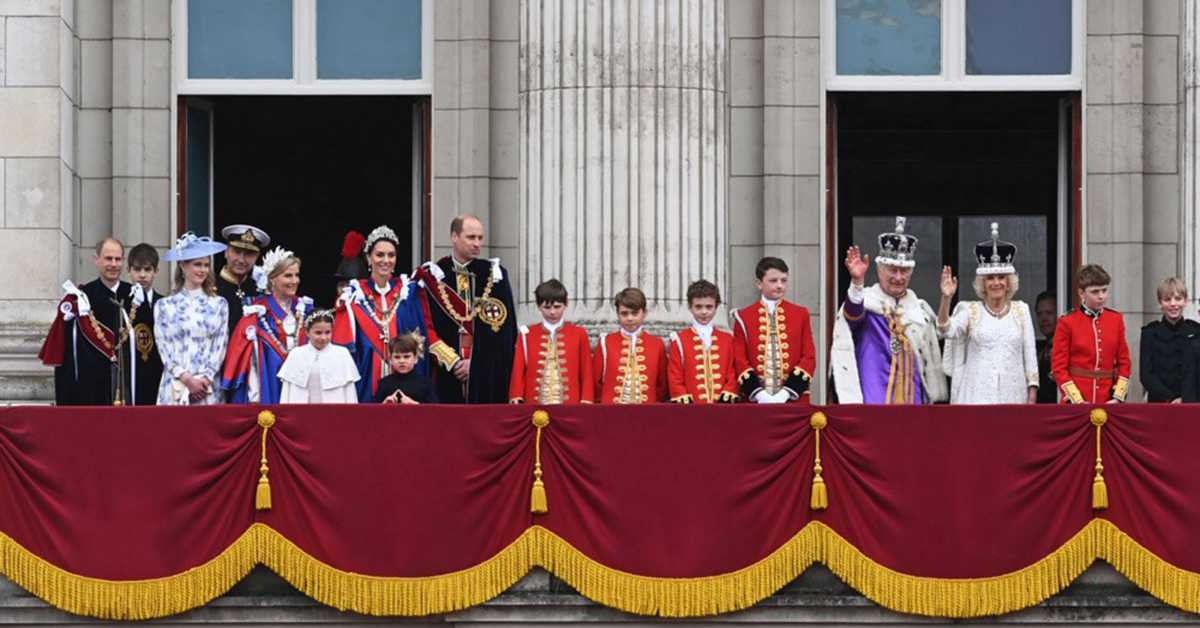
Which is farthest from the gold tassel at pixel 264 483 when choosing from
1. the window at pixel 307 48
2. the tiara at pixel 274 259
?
the window at pixel 307 48

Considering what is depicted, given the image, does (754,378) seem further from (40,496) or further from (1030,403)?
(40,496)

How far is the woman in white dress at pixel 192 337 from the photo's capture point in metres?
22.6

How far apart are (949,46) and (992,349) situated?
4575 millimetres

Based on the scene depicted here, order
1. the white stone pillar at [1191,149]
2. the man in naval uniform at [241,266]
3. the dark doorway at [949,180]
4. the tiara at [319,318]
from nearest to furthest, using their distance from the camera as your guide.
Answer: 1. the tiara at [319,318]
2. the man in naval uniform at [241,266]
3. the white stone pillar at [1191,149]
4. the dark doorway at [949,180]

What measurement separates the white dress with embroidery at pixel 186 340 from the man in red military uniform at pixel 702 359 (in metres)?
3.47

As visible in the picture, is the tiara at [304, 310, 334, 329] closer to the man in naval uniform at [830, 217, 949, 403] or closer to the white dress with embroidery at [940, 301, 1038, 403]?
the man in naval uniform at [830, 217, 949, 403]

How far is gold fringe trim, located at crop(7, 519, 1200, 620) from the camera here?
21406 millimetres

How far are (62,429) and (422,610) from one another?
2937mm

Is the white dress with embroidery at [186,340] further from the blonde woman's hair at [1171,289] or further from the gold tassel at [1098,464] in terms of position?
the blonde woman's hair at [1171,289]

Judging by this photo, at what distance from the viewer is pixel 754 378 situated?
2297 cm

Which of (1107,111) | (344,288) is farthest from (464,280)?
(1107,111)

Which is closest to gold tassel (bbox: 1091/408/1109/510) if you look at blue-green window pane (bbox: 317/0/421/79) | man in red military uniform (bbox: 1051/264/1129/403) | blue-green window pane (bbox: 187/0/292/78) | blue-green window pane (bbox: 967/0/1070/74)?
man in red military uniform (bbox: 1051/264/1129/403)

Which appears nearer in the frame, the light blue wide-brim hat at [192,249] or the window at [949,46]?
the light blue wide-brim hat at [192,249]

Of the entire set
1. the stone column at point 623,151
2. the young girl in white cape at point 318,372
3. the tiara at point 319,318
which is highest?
the stone column at point 623,151
